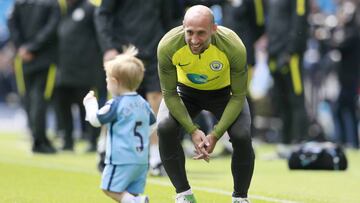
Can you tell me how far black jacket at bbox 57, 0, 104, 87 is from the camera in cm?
1431

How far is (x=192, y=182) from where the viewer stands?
998cm

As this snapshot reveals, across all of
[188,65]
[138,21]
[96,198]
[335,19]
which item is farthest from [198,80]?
[335,19]

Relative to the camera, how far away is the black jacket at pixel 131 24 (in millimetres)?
10523

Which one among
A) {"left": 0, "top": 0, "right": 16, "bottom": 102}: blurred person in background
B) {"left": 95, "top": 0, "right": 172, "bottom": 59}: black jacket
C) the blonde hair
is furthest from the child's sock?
{"left": 0, "top": 0, "right": 16, "bottom": 102}: blurred person in background

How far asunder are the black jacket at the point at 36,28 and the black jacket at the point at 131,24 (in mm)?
3651

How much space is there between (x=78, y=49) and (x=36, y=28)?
2.07 ft

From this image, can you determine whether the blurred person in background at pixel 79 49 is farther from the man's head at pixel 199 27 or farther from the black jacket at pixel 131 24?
the man's head at pixel 199 27

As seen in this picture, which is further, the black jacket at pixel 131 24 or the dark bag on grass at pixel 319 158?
the dark bag on grass at pixel 319 158

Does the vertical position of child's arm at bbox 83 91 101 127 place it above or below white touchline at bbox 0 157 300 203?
above

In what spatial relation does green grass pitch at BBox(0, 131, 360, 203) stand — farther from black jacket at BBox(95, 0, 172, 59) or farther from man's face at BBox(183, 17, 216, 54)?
man's face at BBox(183, 17, 216, 54)

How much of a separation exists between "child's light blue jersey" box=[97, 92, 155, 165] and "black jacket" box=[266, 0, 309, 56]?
6.30 m

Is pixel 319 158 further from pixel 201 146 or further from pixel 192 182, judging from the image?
pixel 201 146

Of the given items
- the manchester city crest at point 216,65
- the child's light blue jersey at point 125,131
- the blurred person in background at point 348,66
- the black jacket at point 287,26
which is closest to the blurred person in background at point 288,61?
the black jacket at point 287,26

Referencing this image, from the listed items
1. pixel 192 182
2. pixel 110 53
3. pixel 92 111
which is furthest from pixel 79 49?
pixel 92 111
